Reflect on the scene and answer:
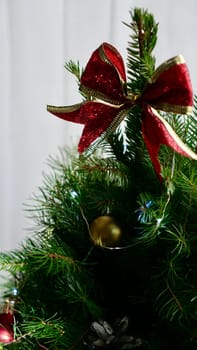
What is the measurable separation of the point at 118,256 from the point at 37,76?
0.50m

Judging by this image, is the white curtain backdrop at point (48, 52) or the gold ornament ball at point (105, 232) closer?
the gold ornament ball at point (105, 232)

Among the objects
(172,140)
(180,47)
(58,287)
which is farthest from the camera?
(180,47)

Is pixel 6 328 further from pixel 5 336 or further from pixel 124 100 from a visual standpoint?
pixel 124 100

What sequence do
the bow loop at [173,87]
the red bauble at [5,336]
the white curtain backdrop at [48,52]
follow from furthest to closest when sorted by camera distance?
the white curtain backdrop at [48,52] → the red bauble at [5,336] → the bow loop at [173,87]

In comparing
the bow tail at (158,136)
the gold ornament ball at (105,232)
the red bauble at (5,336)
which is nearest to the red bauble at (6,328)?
the red bauble at (5,336)

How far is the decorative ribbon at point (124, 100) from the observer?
0.40 meters

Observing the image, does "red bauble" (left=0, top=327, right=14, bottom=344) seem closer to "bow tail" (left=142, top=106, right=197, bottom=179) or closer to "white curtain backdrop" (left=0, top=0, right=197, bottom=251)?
"bow tail" (left=142, top=106, right=197, bottom=179)

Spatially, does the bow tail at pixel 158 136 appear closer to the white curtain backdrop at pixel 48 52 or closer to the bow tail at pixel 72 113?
the bow tail at pixel 72 113

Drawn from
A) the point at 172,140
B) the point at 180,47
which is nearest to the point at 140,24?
the point at 172,140

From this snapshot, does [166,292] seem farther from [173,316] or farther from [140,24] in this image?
[140,24]

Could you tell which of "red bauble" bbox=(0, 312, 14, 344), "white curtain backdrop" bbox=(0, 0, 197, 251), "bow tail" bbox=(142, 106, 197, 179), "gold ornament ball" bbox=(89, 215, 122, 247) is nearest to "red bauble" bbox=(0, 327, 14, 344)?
"red bauble" bbox=(0, 312, 14, 344)

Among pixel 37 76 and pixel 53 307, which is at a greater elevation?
pixel 37 76

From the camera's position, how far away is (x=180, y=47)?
2.90ft

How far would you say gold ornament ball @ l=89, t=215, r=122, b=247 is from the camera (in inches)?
19.1
